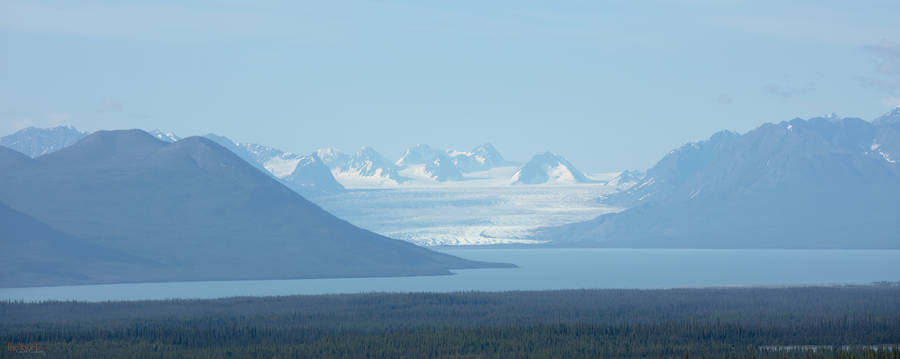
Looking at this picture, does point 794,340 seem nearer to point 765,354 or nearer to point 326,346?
point 765,354

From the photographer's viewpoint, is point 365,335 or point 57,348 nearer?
point 57,348

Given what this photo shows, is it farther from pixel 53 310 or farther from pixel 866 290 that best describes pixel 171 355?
pixel 866 290

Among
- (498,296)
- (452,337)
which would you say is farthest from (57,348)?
(498,296)

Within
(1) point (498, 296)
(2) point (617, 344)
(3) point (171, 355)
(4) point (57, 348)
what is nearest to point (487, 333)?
(2) point (617, 344)

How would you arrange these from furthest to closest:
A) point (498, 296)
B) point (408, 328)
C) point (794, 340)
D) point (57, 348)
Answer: point (498, 296)
point (408, 328)
point (794, 340)
point (57, 348)

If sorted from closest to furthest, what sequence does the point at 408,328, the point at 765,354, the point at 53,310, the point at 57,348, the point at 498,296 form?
the point at 765,354, the point at 57,348, the point at 408,328, the point at 53,310, the point at 498,296

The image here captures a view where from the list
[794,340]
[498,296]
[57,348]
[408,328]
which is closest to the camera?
[57,348]
